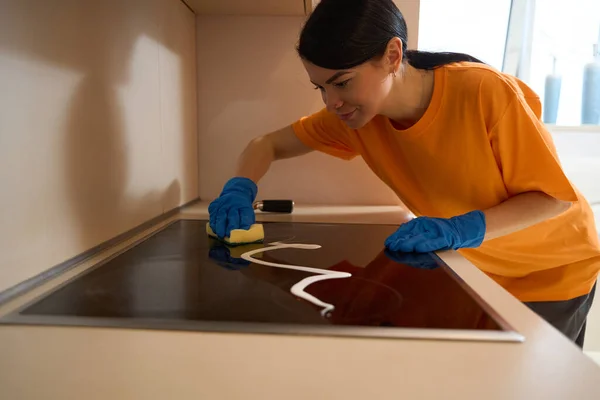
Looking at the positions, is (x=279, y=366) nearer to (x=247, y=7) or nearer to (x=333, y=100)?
(x=333, y=100)

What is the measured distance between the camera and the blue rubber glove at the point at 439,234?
0.80 meters

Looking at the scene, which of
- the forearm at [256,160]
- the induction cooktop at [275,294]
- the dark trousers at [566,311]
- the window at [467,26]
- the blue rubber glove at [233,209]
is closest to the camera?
the induction cooktop at [275,294]

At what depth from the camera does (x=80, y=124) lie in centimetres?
73

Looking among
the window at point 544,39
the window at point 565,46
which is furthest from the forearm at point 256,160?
the window at point 565,46

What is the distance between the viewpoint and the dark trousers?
1055 mm

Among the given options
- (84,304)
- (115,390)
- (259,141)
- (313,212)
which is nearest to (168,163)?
(259,141)

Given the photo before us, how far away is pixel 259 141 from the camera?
47.3 inches

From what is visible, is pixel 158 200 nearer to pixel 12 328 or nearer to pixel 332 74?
pixel 332 74

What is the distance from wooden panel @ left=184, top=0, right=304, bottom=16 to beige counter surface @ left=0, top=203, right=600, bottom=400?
978mm

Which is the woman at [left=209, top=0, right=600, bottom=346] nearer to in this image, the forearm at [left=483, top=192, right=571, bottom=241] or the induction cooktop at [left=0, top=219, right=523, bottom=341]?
the forearm at [left=483, top=192, right=571, bottom=241]

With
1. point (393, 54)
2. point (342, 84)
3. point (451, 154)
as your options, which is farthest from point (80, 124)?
point (451, 154)

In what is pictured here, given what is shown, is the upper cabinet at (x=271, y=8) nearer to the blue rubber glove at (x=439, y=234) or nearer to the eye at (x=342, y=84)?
the eye at (x=342, y=84)

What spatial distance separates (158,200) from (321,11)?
1.82 feet

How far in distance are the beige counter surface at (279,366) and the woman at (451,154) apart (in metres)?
0.39
